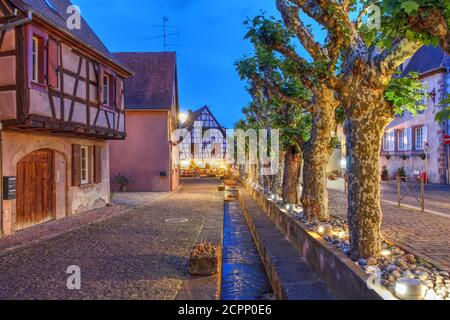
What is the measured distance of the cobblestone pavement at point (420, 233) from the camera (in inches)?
235

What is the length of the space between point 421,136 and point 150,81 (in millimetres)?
18295

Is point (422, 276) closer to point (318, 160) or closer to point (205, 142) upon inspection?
point (318, 160)

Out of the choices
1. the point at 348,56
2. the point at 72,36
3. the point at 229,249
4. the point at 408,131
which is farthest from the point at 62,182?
the point at 408,131

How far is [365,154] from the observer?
5.20 meters

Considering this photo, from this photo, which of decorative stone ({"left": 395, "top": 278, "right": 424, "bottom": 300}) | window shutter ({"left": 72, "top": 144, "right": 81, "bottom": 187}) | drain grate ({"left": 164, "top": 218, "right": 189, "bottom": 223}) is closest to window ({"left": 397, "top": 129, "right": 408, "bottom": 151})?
drain grate ({"left": 164, "top": 218, "right": 189, "bottom": 223})

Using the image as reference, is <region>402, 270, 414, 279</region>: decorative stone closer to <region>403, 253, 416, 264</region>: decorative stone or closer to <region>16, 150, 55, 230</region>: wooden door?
<region>403, 253, 416, 264</region>: decorative stone

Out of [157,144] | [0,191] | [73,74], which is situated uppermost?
[73,74]

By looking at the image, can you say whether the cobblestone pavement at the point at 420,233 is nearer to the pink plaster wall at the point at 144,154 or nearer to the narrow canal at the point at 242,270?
the narrow canal at the point at 242,270

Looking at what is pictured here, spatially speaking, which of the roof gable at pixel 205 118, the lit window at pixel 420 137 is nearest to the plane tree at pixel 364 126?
the lit window at pixel 420 137

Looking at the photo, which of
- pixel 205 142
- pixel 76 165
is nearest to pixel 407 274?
pixel 76 165

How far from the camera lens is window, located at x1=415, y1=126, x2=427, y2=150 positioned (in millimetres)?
25797

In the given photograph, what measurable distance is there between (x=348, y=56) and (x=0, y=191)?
828 cm

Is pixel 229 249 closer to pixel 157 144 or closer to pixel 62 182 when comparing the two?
pixel 62 182

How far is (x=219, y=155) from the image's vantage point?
1950 inches
